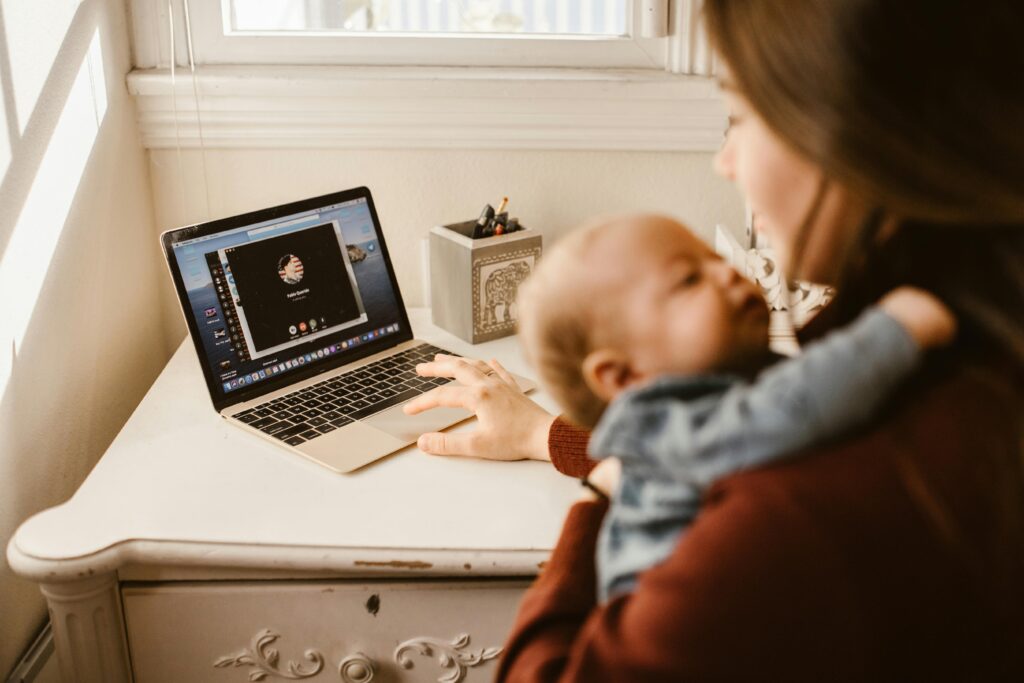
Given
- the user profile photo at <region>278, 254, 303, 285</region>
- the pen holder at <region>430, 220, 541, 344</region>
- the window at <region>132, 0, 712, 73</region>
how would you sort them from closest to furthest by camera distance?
the user profile photo at <region>278, 254, 303, 285</region> → the pen holder at <region>430, 220, 541, 344</region> → the window at <region>132, 0, 712, 73</region>

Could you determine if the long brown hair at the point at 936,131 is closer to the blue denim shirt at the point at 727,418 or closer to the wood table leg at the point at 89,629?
the blue denim shirt at the point at 727,418

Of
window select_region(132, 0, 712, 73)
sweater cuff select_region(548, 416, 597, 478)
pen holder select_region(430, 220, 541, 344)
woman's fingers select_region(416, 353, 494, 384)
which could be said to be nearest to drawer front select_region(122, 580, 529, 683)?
sweater cuff select_region(548, 416, 597, 478)

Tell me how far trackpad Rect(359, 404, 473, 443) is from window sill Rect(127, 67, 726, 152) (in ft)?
1.64

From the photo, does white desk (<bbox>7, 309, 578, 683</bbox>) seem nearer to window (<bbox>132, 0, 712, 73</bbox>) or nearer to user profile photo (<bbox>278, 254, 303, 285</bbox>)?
user profile photo (<bbox>278, 254, 303, 285</bbox>)

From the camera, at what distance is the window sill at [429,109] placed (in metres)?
1.46

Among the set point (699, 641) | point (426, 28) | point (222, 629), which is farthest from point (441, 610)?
point (426, 28)

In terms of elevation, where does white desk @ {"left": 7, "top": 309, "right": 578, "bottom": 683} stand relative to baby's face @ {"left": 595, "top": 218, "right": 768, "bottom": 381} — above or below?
below

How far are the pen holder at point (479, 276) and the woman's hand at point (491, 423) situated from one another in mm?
255

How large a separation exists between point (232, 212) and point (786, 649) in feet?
3.99

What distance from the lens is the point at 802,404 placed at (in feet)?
1.90

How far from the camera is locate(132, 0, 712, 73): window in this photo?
4.93ft

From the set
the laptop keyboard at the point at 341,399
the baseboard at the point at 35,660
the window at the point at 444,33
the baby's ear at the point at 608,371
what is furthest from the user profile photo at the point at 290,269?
the baby's ear at the point at 608,371

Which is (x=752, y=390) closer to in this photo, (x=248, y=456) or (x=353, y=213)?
(x=248, y=456)

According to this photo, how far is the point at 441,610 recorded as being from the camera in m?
1.00
